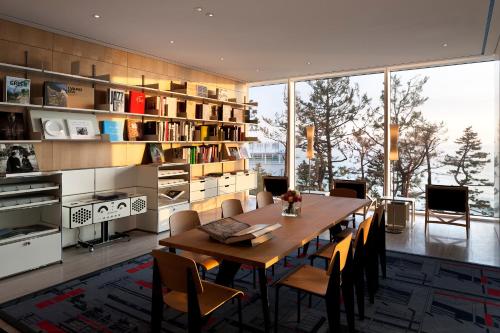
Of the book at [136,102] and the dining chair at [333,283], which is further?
the book at [136,102]

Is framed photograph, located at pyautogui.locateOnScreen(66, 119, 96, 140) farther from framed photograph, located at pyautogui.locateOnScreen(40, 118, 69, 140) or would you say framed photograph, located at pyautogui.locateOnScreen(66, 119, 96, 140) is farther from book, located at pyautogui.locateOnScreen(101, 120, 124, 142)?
book, located at pyautogui.locateOnScreen(101, 120, 124, 142)

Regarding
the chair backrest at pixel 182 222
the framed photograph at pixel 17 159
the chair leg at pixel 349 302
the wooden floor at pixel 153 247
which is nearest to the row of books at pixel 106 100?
the framed photograph at pixel 17 159

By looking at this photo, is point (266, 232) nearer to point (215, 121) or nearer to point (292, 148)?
point (215, 121)

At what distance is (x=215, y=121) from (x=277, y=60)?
5.86ft

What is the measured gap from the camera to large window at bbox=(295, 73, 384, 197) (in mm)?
7559

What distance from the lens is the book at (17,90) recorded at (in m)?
4.19

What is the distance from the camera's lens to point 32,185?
412 centimetres

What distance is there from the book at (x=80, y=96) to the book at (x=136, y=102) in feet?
1.89

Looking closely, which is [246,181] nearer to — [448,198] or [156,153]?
[156,153]

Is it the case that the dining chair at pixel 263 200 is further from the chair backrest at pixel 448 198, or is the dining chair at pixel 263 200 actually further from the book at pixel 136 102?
the chair backrest at pixel 448 198

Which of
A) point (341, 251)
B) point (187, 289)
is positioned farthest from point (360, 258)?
point (187, 289)

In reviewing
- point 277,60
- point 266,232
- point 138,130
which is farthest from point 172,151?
point 266,232

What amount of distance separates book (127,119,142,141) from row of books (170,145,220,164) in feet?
2.64

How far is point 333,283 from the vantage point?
2.42 m
